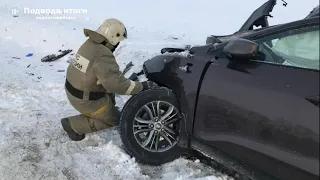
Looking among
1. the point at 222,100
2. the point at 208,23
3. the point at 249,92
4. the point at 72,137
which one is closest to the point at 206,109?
the point at 222,100

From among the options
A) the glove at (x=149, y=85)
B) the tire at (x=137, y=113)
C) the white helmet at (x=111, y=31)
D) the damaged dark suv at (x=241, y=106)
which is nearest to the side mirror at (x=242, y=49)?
the damaged dark suv at (x=241, y=106)

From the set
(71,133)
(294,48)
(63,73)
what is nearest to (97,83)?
(71,133)

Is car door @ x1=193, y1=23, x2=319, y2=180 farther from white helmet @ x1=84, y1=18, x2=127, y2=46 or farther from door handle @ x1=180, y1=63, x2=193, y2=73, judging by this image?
white helmet @ x1=84, y1=18, x2=127, y2=46

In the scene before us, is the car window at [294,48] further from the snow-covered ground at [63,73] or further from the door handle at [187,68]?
the snow-covered ground at [63,73]

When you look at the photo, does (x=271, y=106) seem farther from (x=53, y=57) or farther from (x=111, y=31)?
(x=53, y=57)

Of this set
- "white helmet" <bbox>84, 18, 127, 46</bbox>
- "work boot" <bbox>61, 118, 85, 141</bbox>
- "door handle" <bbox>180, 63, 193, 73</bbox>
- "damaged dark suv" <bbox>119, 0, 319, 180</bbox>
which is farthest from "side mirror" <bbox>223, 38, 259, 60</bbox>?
"work boot" <bbox>61, 118, 85, 141</bbox>

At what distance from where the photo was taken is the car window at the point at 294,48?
10.7 feet

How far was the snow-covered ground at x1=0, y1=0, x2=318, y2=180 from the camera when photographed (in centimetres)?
420

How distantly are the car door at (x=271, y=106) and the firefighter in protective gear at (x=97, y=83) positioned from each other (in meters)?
0.93

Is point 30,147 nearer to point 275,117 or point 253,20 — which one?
point 275,117

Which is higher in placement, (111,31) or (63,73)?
(111,31)

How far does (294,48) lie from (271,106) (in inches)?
21.9

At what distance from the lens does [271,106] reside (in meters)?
3.23

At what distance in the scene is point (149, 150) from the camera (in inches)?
168
